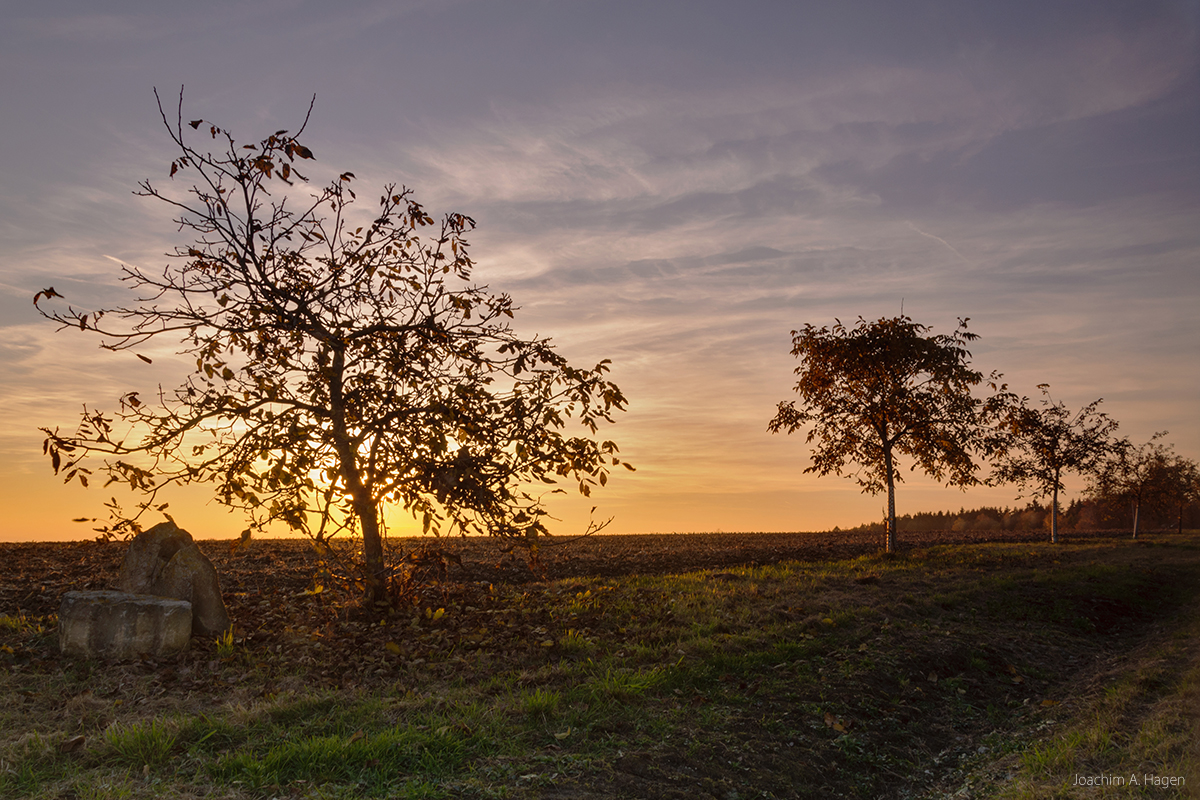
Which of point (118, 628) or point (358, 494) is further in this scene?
point (358, 494)

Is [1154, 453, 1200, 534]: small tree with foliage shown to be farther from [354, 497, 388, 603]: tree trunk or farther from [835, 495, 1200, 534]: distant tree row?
[354, 497, 388, 603]: tree trunk

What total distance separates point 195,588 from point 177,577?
0.29m

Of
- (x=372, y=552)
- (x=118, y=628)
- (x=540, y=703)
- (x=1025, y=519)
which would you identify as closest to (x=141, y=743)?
(x=118, y=628)

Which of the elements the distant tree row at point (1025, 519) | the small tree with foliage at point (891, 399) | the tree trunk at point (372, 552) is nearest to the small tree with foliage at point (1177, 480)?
the distant tree row at point (1025, 519)

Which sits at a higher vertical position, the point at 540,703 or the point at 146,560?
the point at 146,560

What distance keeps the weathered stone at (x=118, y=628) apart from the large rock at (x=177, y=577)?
2.42 ft

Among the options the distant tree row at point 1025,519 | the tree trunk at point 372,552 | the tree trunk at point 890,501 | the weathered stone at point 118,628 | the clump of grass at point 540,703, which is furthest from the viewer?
the distant tree row at point 1025,519

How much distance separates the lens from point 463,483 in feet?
33.3

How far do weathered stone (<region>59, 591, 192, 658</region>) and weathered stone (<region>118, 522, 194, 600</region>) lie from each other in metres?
0.80

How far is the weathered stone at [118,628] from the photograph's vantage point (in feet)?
30.8

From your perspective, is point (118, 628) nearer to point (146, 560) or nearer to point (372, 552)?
point (146, 560)

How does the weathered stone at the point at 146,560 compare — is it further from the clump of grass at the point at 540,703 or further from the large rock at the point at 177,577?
the clump of grass at the point at 540,703

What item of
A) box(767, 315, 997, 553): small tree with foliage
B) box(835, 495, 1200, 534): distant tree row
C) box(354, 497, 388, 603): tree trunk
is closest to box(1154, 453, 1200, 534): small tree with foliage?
box(835, 495, 1200, 534): distant tree row

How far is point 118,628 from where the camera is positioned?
943 cm
